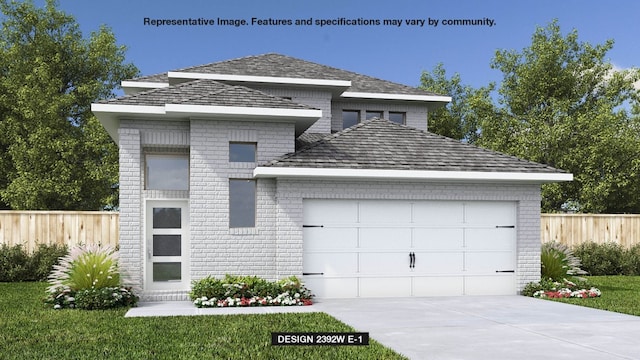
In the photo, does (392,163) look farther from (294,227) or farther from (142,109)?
(142,109)

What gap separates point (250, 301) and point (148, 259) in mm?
2719

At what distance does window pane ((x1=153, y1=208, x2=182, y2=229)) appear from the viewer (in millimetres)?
14703

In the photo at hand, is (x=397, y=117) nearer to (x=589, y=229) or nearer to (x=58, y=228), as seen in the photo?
(x=589, y=229)

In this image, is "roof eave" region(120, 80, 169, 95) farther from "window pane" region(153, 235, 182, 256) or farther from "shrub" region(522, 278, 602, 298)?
"shrub" region(522, 278, 602, 298)

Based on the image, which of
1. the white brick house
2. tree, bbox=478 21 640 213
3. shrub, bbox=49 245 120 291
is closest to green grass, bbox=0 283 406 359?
shrub, bbox=49 245 120 291

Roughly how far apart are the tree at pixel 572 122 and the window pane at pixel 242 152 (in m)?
20.3

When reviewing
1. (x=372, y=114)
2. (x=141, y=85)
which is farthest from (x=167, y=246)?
(x=372, y=114)

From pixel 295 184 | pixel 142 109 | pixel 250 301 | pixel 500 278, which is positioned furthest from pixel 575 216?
pixel 142 109

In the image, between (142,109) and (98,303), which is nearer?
(98,303)

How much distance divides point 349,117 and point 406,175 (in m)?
7.67

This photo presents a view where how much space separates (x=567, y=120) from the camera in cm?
3130

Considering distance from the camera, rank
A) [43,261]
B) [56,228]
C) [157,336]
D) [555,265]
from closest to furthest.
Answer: [157,336]
[555,265]
[43,261]
[56,228]

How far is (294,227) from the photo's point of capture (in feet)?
47.8

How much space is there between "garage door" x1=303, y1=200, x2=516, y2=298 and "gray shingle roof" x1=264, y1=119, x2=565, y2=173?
930mm
